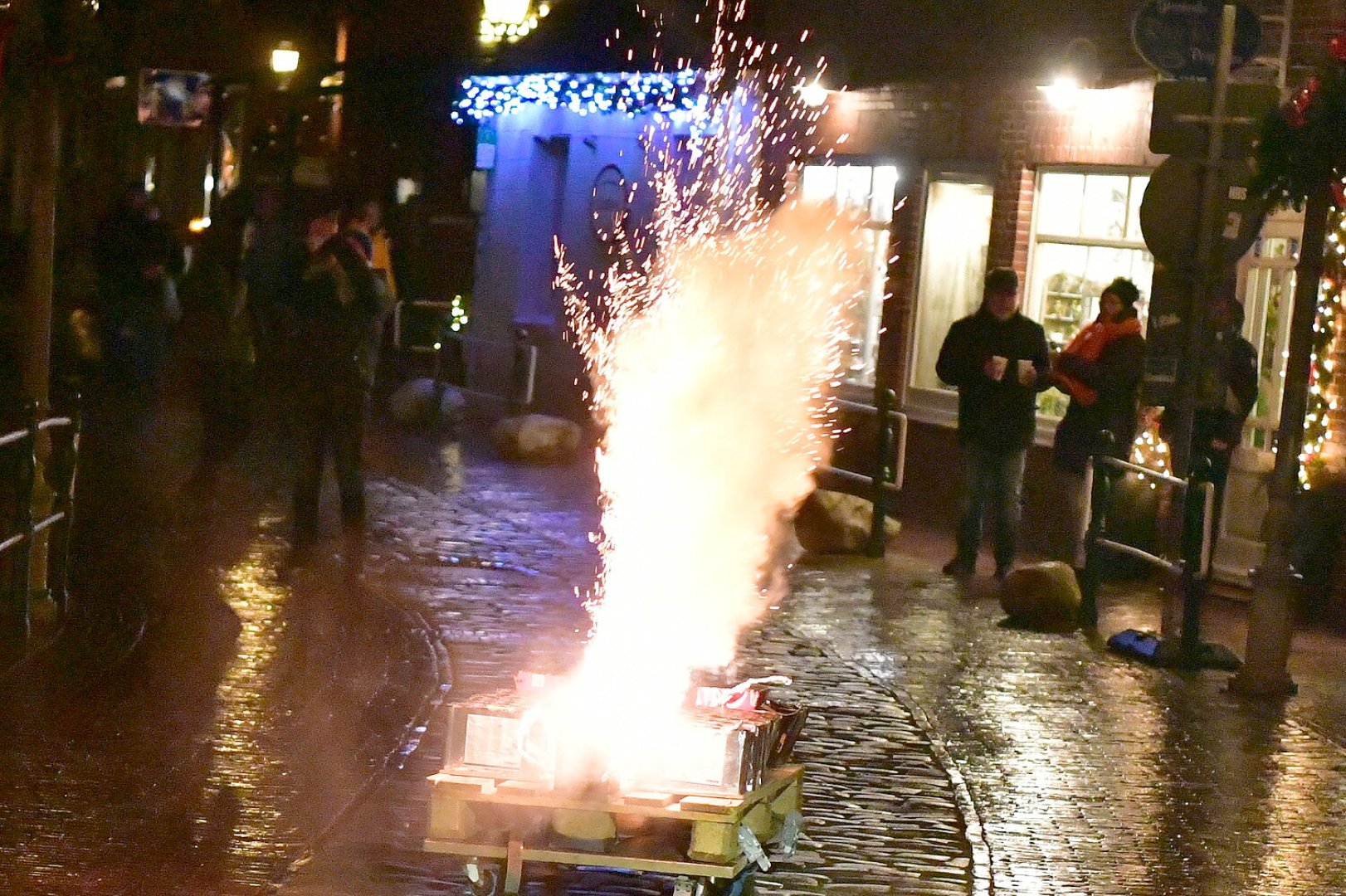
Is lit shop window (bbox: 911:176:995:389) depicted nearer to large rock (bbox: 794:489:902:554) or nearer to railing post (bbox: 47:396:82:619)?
large rock (bbox: 794:489:902:554)

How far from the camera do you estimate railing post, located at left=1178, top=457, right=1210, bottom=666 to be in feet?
36.2

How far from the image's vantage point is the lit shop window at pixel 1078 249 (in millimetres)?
15398

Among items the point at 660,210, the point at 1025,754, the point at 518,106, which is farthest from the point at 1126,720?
the point at 518,106

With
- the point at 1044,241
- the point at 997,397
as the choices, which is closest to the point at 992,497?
the point at 997,397

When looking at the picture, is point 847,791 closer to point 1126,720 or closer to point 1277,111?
point 1126,720

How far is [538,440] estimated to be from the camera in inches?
739

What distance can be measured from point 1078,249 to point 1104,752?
7522mm

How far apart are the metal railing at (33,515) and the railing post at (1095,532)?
5788 millimetres

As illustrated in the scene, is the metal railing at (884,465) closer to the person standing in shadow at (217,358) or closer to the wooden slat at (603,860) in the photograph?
the person standing in shadow at (217,358)

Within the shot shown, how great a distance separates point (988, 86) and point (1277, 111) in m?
6.44

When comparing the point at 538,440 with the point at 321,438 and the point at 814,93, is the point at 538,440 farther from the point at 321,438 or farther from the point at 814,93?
the point at 321,438

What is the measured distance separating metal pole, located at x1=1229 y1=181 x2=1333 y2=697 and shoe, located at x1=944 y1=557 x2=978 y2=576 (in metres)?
3.41

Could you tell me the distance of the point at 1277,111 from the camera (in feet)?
34.3

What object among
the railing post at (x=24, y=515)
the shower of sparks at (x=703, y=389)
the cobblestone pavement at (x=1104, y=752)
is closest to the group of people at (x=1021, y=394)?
the cobblestone pavement at (x=1104, y=752)
